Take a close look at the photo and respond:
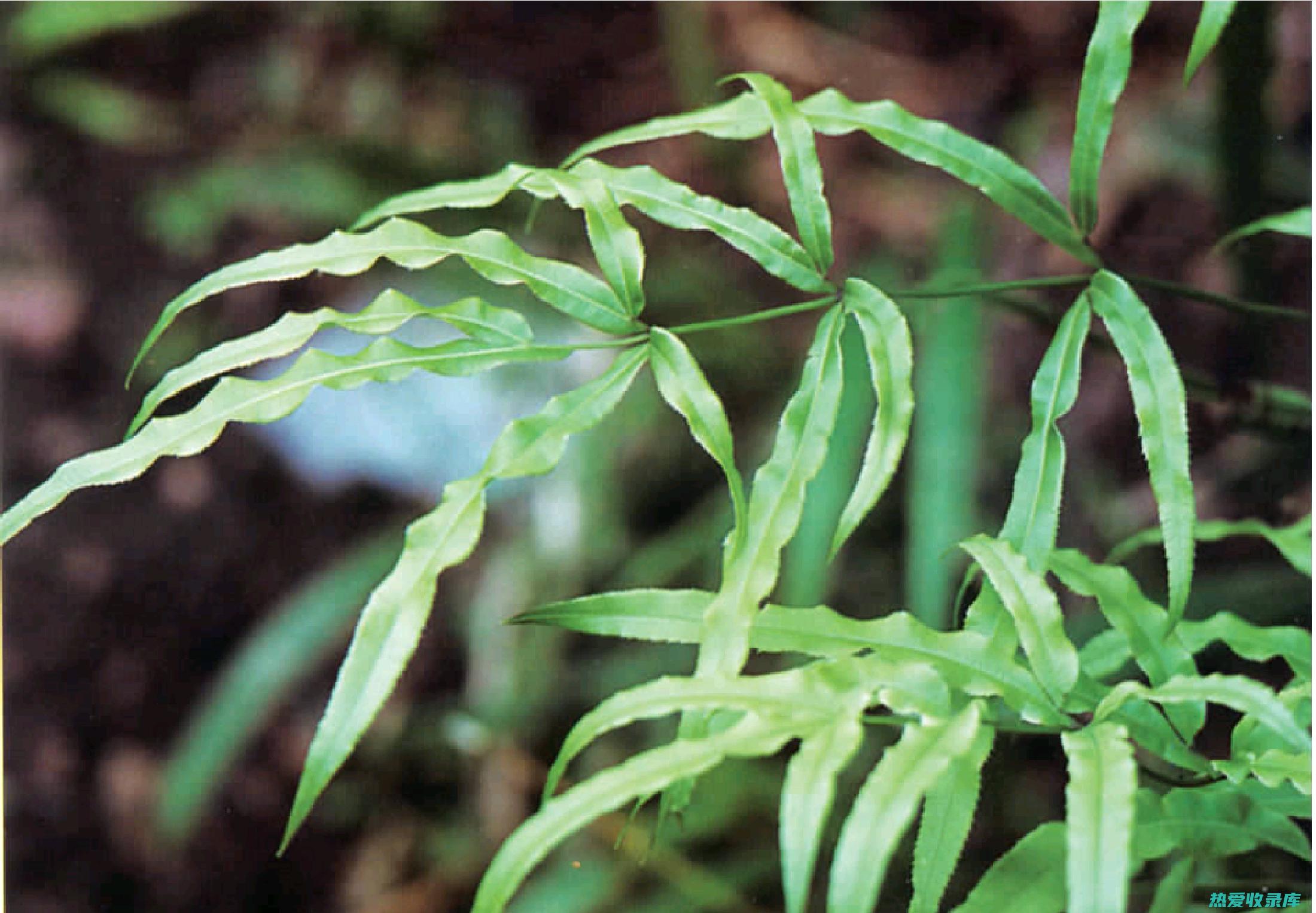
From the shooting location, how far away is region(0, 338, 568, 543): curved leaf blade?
43cm

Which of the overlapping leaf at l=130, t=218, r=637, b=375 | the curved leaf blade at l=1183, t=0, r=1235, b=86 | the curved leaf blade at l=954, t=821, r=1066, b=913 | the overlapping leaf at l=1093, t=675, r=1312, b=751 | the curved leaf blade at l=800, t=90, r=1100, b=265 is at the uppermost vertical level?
the curved leaf blade at l=1183, t=0, r=1235, b=86

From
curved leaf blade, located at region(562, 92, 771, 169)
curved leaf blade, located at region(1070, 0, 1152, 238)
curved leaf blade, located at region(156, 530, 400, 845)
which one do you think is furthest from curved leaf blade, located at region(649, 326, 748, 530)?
curved leaf blade, located at region(156, 530, 400, 845)

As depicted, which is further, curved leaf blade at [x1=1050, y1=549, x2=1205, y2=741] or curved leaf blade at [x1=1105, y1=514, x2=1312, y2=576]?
curved leaf blade at [x1=1105, y1=514, x2=1312, y2=576]

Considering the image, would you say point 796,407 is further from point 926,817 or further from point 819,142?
point 819,142

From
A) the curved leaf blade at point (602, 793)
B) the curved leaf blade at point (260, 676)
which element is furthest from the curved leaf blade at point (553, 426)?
the curved leaf blade at point (260, 676)

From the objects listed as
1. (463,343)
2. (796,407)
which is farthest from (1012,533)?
(463,343)

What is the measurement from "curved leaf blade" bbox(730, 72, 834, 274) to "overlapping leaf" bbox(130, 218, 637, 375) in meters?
0.09

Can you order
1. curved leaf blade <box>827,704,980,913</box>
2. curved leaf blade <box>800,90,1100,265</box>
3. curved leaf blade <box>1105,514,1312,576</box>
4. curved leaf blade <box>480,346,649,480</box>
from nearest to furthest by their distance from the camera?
curved leaf blade <box>827,704,980,913</box>, curved leaf blade <box>480,346,649,480</box>, curved leaf blade <box>800,90,1100,265</box>, curved leaf blade <box>1105,514,1312,576</box>

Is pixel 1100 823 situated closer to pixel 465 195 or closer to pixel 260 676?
pixel 465 195

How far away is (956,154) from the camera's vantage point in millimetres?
553

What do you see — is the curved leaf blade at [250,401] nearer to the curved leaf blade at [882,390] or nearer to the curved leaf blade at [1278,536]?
the curved leaf blade at [882,390]

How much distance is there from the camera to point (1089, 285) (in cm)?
54

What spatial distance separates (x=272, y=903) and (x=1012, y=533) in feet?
3.55

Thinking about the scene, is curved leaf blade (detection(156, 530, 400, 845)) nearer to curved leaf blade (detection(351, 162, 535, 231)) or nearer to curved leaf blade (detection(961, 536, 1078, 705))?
curved leaf blade (detection(351, 162, 535, 231))
